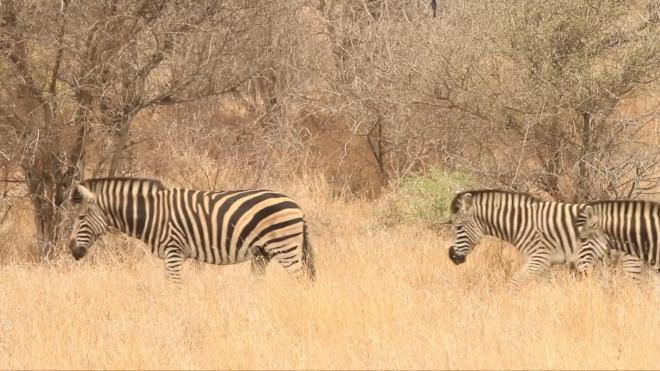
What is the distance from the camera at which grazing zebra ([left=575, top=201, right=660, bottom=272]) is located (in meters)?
8.10

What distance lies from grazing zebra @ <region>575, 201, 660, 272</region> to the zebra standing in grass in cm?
16

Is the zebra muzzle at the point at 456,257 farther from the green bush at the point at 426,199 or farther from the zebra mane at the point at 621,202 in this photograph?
the green bush at the point at 426,199

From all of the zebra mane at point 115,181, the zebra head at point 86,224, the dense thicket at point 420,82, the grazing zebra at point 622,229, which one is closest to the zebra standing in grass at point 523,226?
the grazing zebra at point 622,229

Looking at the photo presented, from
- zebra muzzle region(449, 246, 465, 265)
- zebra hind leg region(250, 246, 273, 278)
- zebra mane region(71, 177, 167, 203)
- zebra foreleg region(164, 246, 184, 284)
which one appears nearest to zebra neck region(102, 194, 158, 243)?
zebra mane region(71, 177, 167, 203)

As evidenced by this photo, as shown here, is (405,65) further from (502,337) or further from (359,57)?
(502,337)

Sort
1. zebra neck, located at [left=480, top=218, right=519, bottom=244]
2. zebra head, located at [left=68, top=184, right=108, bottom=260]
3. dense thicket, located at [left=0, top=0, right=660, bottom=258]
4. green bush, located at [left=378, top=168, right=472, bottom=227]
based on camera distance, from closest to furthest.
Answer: zebra head, located at [left=68, top=184, right=108, bottom=260], zebra neck, located at [left=480, top=218, right=519, bottom=244], dense thicket, located at [left=0, top=0, right=660, bottom=258], green bush, located at [left=378, top=168, right=472, bottom=227]

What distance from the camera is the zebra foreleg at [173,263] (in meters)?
8.23

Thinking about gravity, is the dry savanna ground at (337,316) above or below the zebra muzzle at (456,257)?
below

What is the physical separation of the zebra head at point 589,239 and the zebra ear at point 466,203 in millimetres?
950

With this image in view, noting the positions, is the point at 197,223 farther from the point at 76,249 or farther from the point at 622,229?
the point at 622,229

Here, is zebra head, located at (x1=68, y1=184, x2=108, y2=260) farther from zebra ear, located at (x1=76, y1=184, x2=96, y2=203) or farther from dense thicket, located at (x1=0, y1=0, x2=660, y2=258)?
dense thicket, located at (x1=0, y1=0, x2=660, y2=258)

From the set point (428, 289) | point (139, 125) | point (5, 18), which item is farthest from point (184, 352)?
point (139, 125)

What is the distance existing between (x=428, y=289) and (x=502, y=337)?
1946 mm

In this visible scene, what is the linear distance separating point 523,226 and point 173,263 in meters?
3.11
